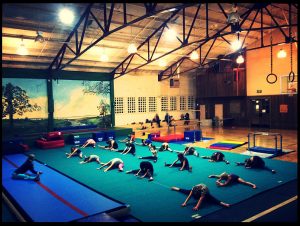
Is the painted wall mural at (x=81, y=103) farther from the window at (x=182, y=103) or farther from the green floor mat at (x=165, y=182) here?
the window at (x=182, y=103)

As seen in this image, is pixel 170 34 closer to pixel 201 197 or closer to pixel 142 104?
pixel 201 197

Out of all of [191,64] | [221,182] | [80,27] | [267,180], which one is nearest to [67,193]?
[221,182]

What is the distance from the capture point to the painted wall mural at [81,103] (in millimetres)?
16703

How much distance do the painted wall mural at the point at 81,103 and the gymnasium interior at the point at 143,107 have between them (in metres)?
0.07

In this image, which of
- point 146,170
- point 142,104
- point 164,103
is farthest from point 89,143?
point 164,103

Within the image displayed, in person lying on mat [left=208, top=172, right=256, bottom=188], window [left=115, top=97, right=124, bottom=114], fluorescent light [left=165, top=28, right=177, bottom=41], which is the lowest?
person lying on mat [left=208, top=172, right=256, bottom=188]

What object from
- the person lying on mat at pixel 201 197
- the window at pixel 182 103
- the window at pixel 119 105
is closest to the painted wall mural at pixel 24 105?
the window at pixel 119 105

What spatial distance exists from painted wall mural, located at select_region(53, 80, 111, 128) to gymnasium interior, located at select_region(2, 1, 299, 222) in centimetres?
7

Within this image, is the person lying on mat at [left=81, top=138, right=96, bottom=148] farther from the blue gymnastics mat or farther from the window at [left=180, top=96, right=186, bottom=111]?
the window at [left=180, top=96, right=186, bottom=111]

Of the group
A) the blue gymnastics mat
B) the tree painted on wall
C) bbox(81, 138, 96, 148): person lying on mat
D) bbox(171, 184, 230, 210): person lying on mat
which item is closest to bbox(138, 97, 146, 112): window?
bbox(81, 138, 96, 148): person lying on mat

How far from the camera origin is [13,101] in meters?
14.9

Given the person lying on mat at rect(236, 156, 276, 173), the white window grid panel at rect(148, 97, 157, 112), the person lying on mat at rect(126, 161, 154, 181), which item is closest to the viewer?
the person lying on mat at rect(126, 161, 154, 181)

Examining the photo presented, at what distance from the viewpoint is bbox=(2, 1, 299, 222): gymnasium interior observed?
19.1ft

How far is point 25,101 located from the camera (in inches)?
603
